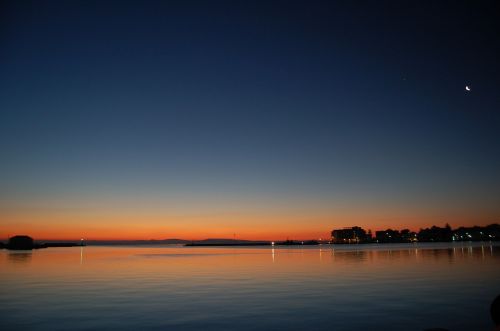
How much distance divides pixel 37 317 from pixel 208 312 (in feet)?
39.3

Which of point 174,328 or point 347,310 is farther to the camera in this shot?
point 347,310

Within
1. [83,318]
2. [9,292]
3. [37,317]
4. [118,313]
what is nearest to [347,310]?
[118,313]

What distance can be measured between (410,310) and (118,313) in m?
21.3

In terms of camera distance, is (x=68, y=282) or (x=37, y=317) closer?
(x=37, y=317)

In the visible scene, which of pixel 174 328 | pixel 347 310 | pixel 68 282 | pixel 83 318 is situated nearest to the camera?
pixel 174 328

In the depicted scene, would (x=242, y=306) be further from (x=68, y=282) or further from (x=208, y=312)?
(x=68, y=282)

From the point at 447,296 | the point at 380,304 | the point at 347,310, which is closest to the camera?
the point at 347,310

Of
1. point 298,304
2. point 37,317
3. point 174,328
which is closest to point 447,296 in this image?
point 298,304

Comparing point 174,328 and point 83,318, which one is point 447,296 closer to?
point 174,328

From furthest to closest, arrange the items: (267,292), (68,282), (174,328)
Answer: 1. (68,282)
2. (267,292)
3. (174,328)

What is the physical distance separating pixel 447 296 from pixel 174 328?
24.4 meters

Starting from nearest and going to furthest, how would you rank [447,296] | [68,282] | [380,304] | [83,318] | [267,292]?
[83,318]
[380,304]
[447,296]
[267,292]
[68,282]

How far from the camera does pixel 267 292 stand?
38.6 metres

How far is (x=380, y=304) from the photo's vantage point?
102 ft
